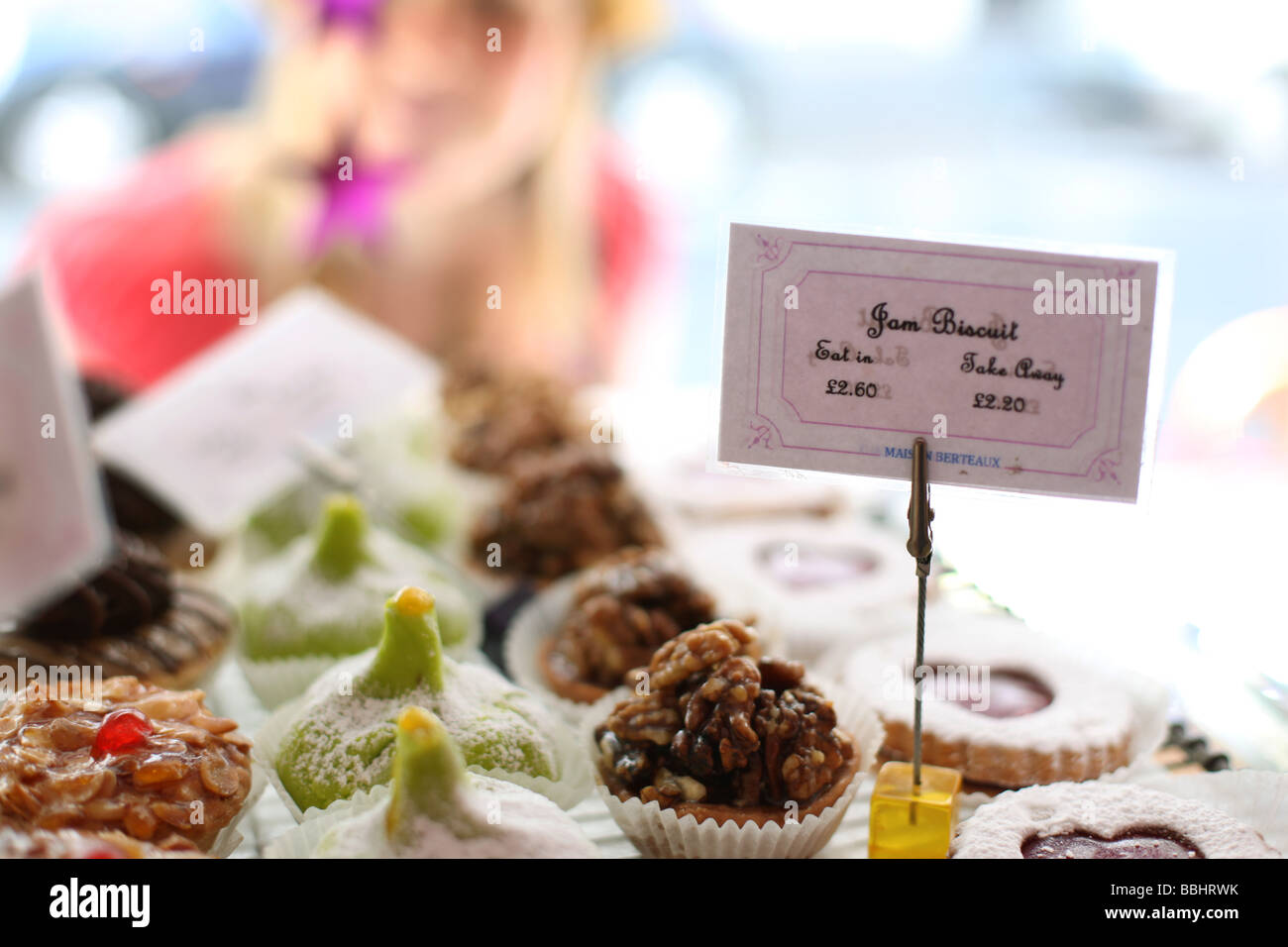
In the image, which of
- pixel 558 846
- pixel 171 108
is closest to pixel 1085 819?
pixel 558 846

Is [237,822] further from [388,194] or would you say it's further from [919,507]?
[388,194]

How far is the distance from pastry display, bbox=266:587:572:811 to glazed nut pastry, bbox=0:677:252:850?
7 centimetres

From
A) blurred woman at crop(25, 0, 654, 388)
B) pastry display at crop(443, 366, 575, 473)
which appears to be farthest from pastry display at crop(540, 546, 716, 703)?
blurred woman at crop(25, 0, 654, 388)

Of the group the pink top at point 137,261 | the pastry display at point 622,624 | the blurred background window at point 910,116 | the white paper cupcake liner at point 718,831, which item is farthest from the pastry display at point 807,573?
the blurred background window at point 910,116

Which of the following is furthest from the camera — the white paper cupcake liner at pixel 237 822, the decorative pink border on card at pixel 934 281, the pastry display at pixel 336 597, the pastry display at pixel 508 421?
the pastry display at pixel 508 421

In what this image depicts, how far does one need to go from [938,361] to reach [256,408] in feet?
4.24

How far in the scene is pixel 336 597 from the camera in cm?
166

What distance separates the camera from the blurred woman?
11.4 ft

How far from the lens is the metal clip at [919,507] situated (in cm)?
117

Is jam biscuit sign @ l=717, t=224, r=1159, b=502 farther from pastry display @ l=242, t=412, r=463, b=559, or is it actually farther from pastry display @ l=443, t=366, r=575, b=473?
pastry display @ l=443, t=366, r=575, b=473

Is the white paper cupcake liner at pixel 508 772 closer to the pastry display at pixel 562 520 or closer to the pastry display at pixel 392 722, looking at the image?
the pastry display at pixel 392 722

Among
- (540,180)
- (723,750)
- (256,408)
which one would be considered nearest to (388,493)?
(256,408)

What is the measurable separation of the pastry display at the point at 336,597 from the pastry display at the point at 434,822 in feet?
1.81

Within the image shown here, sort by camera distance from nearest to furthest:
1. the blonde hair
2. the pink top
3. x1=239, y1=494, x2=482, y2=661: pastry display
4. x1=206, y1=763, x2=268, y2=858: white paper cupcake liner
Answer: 1. x1=206, y1=763, x2=268, y2=858: white paper cupcake liner
2. x1=239, y1=494, x2=482, y2=661: pastry display
3. the pink top
4. the blonde hair
